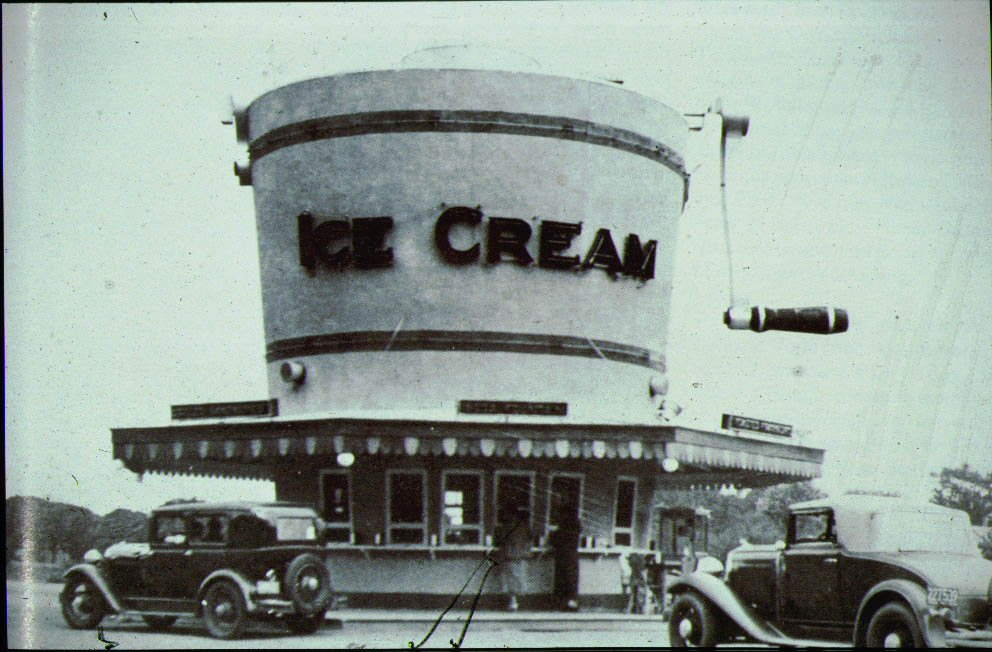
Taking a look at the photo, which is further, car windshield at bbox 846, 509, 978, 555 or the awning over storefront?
the awning over storefront

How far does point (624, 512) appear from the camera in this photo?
2742 cm

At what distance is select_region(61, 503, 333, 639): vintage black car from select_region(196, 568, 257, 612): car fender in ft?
0.05

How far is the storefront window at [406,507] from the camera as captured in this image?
1015 inches

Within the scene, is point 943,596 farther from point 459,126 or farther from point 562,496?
point 459,126

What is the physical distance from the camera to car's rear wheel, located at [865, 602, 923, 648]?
1562cm

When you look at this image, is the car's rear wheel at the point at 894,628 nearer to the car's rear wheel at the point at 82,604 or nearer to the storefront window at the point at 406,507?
the storefront window at the point at 406,507

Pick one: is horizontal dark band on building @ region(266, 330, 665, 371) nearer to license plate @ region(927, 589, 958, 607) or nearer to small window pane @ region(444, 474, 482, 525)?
small window pane @ region(444, 474, 482, 525)

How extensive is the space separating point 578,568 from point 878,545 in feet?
31.9

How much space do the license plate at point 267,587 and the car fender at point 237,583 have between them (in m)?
0.09

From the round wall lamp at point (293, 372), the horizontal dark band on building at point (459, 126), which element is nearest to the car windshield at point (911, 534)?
the horizontal dark band on building at point (459, 126)

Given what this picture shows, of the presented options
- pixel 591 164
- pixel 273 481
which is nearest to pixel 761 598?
→ pixel 591 164

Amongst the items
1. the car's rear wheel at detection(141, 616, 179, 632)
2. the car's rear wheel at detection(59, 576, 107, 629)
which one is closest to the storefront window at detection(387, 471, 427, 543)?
the car's rear wheel at detection(141, 616, 179, 632)

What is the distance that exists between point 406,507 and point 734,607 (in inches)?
355

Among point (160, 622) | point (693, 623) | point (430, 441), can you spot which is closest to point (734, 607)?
point (693, 623)
